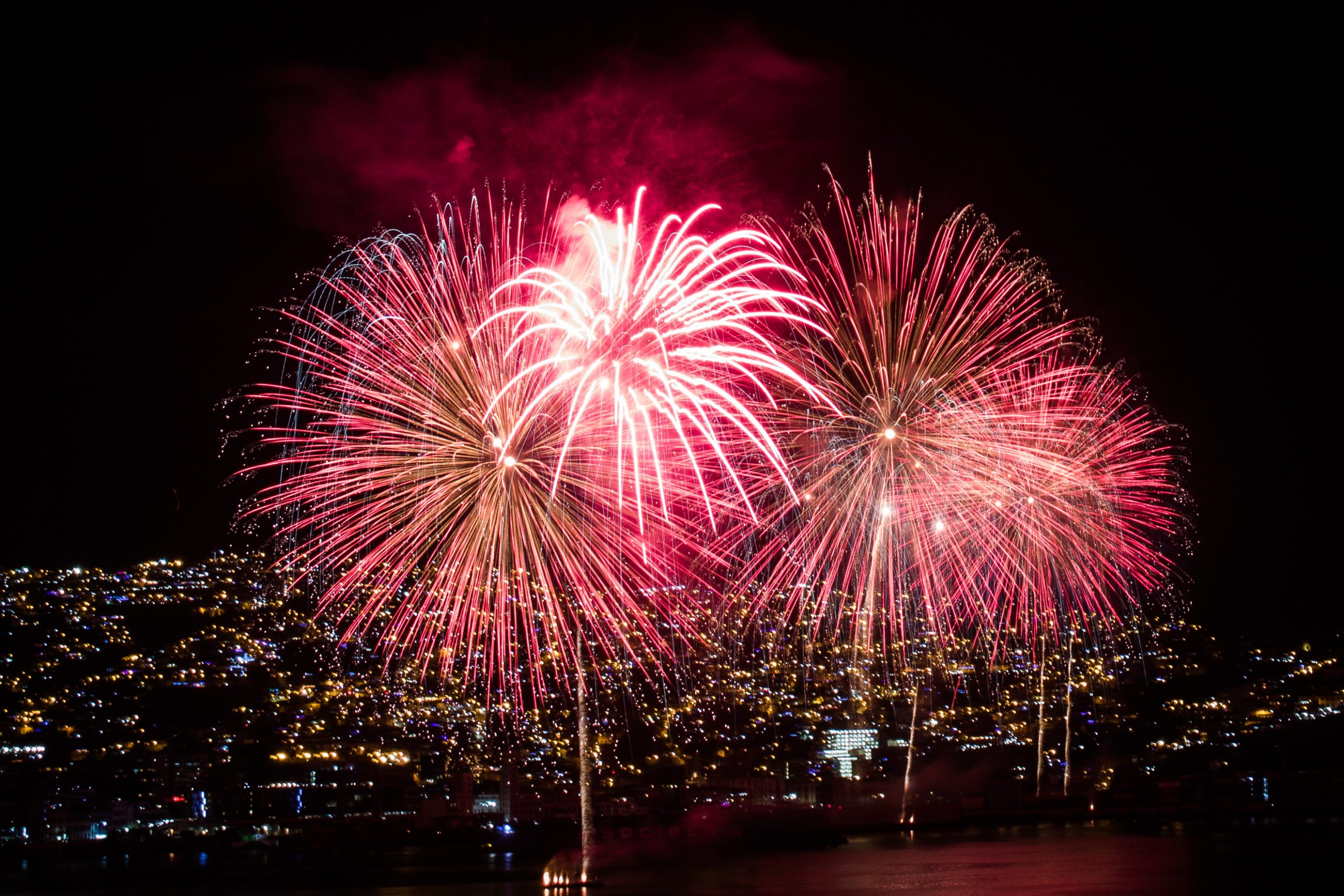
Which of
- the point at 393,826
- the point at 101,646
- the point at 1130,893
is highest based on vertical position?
the point at 101,646

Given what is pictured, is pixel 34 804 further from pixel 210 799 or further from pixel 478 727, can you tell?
pixel 478 727

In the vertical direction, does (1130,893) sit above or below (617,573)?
below

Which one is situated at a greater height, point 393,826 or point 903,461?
point 903,461

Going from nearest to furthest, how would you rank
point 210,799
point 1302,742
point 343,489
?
point 343,489 → point 210,799 → point 1302,742

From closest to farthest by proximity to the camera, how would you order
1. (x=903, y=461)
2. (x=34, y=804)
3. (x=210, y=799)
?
(x=903, y=461) < (x=34, y=804) < (x=210, y=799)

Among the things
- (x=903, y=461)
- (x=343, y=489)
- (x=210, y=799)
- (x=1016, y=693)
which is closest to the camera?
(x=343, y=489)

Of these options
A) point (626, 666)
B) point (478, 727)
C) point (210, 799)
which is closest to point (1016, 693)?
point (626, 666)

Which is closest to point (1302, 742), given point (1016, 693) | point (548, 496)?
point (1016, 693)

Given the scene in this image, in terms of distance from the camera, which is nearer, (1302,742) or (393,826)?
(393,826)

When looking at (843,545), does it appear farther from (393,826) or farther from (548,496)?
(393,826)
